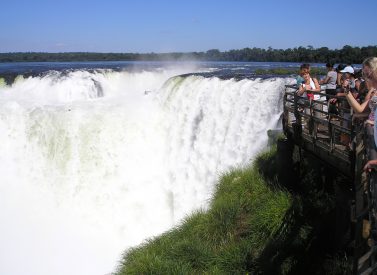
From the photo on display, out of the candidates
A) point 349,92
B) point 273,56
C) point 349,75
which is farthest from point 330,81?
point 273,56

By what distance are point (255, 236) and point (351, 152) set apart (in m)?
2.82

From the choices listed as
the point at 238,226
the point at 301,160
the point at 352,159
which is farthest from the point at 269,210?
the point at 352,159

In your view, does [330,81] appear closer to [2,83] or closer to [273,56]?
[2,83]

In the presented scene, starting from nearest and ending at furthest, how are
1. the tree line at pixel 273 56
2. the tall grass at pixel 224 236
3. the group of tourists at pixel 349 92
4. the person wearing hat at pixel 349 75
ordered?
the group of tourists at pixel 349 92 < the tall grass at pixel 224 236 < the person wearing hat at pixel 349 75 < the tree line at pixel 273 56

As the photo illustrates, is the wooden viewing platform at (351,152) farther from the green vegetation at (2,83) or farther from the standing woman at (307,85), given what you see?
the green vegetation at (2,83)

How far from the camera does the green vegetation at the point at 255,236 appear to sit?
6816 mm

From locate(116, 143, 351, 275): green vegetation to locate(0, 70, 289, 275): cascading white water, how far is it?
11.0ft

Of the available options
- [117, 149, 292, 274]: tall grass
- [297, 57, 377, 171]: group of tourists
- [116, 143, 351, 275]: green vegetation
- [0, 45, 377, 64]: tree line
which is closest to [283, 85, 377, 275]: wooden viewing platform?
[297, 57, 377, 171]: group of tourists

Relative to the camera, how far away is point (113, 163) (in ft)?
51.6

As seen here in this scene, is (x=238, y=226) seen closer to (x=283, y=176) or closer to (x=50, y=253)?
(x=283, y=176)

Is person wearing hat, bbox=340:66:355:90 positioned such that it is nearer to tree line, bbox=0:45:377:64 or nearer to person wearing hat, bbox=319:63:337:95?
person wearing hat, bbox=319:63:337:95

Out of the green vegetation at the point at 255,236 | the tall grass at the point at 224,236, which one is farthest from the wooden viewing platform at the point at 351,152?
the tall grass at the point at 224,236

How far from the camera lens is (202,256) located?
7699 mm

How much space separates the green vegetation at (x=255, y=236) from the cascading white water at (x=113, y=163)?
11.0ft
